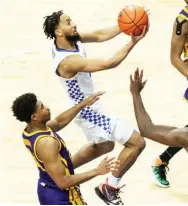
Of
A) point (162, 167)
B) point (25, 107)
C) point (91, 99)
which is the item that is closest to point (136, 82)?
point (25, 107)

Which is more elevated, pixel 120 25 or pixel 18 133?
pixel 120 25

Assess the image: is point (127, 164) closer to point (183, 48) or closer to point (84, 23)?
point (183, 48)

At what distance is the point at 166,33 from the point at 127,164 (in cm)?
574

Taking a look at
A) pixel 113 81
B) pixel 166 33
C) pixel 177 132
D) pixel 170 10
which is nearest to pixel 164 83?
pixel 113 81

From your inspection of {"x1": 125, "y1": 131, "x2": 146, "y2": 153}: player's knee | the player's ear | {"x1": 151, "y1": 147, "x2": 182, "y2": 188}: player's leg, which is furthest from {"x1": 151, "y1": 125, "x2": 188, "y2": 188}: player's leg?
the player's ear

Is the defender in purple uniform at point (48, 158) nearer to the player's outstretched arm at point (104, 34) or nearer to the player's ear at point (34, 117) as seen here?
the player's ear at point (34, 117)

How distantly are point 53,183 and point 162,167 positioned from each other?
2351mm

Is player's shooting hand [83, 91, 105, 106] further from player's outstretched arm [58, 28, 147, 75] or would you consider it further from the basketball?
the basketball

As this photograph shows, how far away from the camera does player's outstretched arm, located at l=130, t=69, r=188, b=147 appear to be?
7.06 meters

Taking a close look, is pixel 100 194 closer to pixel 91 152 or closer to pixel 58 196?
pixel 91 152

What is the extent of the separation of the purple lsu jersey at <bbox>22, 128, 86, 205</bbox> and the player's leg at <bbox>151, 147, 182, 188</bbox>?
6.98 feet

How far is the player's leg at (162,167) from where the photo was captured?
10062 millimetres

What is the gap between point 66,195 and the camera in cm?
805

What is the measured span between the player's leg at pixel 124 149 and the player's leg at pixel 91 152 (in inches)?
13.4
